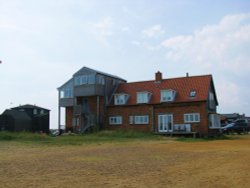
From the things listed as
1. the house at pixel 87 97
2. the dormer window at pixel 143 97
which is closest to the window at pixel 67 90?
the house at pixel 87 97

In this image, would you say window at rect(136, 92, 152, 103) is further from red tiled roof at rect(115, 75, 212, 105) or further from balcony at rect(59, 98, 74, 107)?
balcony at rect(59, 98, 74, 107)

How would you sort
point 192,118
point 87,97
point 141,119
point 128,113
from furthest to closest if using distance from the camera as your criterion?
point 87,97 → point 128,113 → point 141,119 → point 192,118

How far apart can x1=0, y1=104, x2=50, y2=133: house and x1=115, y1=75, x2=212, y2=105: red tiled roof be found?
20.9 meters

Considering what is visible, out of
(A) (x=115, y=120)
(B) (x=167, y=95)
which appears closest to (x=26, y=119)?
(A) (x=115, y=120)

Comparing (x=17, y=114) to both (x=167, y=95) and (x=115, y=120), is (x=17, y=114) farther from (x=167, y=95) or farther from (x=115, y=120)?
(x=167, y=95)

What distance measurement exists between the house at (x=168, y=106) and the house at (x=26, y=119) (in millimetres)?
20639

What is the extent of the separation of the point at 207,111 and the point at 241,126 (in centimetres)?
1469

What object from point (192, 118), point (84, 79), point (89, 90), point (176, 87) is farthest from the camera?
point (84, 79)

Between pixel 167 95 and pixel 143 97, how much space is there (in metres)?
3.31

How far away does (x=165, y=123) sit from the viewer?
4716 centimetres

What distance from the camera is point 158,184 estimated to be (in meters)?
10.8

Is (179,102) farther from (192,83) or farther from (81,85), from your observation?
(81,85)

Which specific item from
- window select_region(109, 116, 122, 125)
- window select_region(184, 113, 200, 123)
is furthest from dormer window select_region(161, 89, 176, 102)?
window select_region(109, 116, 122, 125)

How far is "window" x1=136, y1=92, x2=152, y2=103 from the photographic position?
1932 inches
